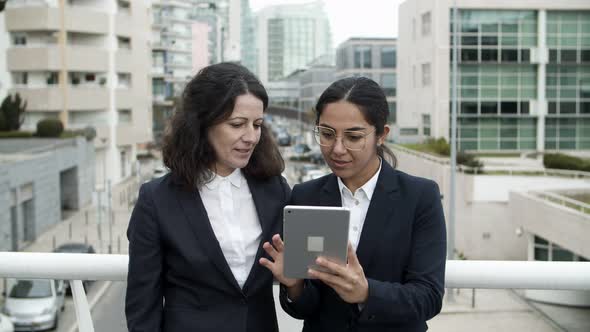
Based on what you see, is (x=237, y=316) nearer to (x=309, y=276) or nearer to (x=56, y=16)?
(x=309, y=276)

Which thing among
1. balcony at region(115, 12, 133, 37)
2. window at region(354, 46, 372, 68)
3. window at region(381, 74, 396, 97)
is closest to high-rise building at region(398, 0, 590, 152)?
window at region(354, 46, 372, 68)

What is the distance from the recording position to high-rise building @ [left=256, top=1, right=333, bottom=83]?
308 ft

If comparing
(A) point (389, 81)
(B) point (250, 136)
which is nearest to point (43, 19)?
(A) point (389, 81)

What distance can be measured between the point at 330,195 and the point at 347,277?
1.21ft

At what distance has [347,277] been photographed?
1.94 metres

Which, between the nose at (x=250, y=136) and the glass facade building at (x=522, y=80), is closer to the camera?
the nose at (x=250, y=136)

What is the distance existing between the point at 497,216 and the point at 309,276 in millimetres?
22719

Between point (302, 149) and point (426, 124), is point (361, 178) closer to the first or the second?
point (426, 124)

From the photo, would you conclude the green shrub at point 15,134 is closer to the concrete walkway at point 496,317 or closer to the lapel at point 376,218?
the concrete walkway at point 496,317

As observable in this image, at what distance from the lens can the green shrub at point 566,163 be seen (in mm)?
26422

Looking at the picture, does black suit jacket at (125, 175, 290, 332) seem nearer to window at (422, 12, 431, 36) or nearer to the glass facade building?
the glass facade building

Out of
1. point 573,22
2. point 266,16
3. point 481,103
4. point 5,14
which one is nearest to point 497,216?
point 481,103

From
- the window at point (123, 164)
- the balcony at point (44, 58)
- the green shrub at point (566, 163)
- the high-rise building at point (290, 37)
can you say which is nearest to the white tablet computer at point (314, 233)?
the green shrub at point (566, 163)

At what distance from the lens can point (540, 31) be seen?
33.7 meters
